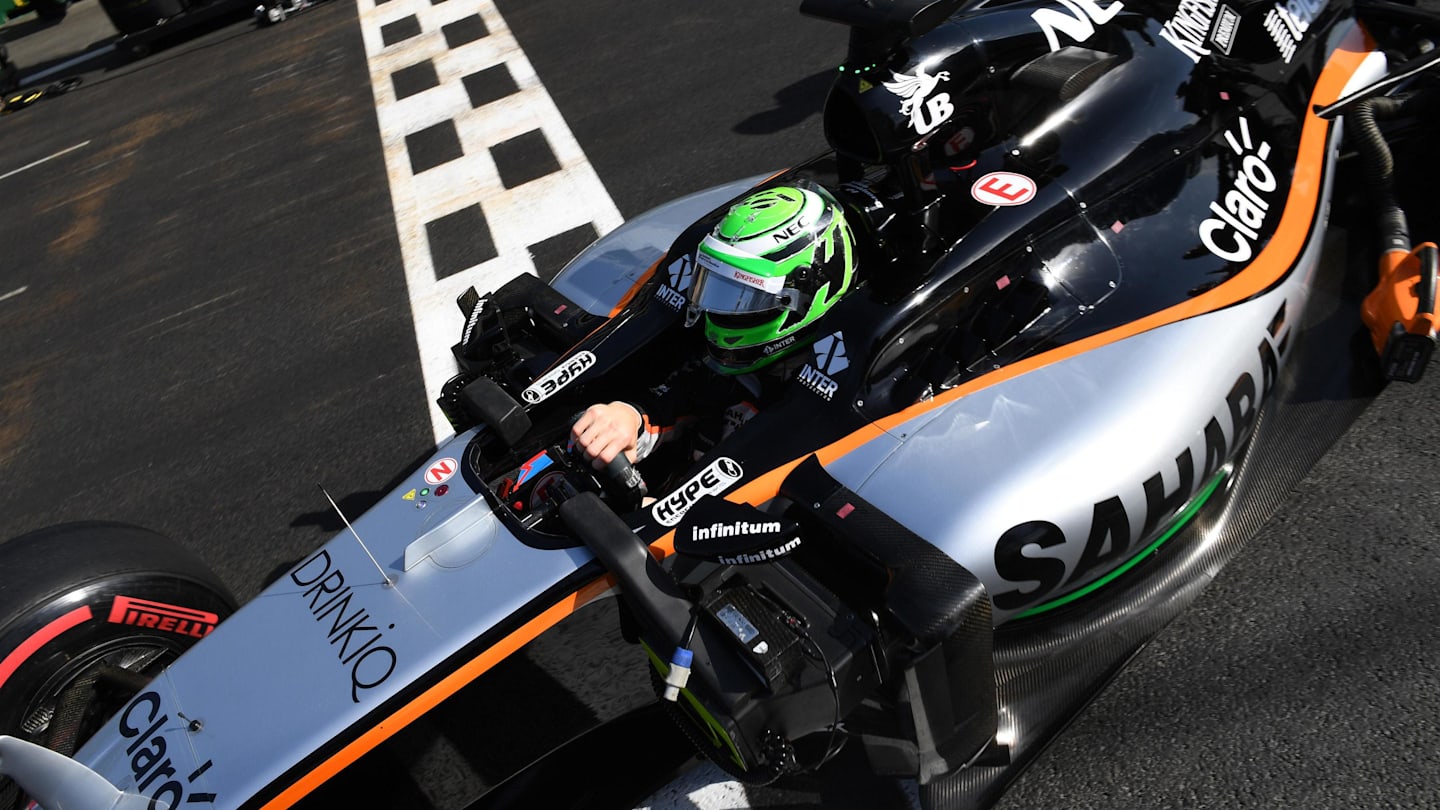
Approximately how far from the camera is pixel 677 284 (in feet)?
12.1

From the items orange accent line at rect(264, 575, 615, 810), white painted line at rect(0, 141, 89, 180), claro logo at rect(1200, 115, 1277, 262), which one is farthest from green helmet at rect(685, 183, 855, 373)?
white painted line at rect(0, 141, 89, 180)

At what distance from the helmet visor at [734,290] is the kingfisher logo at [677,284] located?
0.50 meters

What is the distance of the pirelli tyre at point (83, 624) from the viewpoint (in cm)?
319

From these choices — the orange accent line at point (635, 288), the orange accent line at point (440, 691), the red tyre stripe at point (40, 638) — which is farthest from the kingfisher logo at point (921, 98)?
the red tyre stripe at point (40, 638)

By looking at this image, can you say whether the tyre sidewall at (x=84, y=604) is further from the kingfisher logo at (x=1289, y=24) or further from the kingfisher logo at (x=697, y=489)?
the kingfisher logo at (x=1289, y=24)

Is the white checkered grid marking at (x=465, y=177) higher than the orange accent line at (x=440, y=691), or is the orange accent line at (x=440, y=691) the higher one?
the orange accent line at (x=440, y=691)

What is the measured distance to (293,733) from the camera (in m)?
2.72

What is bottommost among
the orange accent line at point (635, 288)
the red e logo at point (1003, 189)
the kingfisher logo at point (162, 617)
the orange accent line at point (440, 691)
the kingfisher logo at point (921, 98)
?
the kingfisher logo at point (162, 617)

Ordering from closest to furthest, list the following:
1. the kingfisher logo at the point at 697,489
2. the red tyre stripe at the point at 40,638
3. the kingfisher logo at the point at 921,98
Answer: the kingfisher logo at the point at 697,489
the red tyre stripe at the point at 40,638
the kingfisher logo at the point at 921,98

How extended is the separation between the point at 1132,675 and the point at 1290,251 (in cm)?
146

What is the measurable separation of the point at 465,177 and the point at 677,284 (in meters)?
3.94

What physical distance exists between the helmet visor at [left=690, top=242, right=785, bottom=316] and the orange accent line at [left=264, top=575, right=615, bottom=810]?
2.87 ft

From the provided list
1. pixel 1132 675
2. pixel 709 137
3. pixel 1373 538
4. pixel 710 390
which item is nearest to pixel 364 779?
pixel 710 390

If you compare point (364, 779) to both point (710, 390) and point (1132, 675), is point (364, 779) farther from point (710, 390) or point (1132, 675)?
point (1132, 675)
